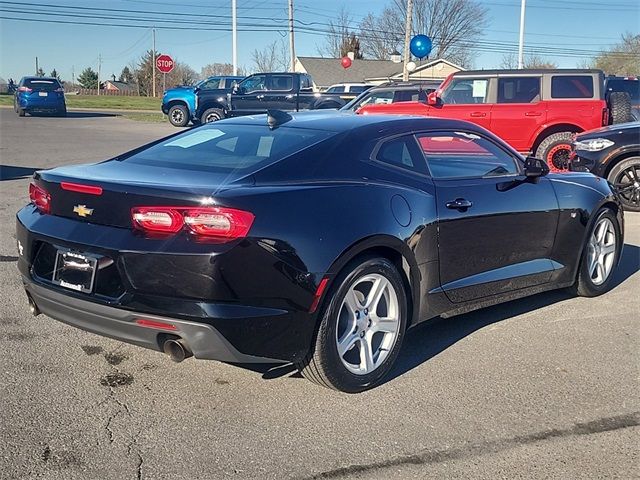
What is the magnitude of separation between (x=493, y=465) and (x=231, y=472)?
114cm

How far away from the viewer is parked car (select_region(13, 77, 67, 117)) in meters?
30.0

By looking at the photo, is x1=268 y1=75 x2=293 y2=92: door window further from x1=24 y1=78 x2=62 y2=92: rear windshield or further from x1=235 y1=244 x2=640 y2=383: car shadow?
x1=235 y1=244 x2=640 y2=383: car shadow

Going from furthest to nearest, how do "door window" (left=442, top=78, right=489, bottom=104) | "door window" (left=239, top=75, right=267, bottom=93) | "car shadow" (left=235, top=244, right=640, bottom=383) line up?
"door window" (left=239, top=75, right=267, bottom=93), "door window" (left=442, top=78, right=489, bottom=104), "car shadow" (left=235, top=244, right=640, bottom=383)

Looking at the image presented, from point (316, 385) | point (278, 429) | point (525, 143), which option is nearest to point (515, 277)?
point (316, 385)

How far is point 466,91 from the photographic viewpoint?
1288 cm

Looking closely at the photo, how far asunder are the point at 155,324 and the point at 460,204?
2059 mm

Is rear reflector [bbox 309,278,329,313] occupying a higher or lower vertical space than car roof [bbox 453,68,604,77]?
lower

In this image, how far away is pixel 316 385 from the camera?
12.3 feet

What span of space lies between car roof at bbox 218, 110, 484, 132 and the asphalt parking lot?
55.2 inches

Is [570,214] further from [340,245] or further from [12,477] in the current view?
[12,477]

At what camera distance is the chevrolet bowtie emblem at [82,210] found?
3362 millimetres

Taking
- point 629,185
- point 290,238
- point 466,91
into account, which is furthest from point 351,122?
point 466,91

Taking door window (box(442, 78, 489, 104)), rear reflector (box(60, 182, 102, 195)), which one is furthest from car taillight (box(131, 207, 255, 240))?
door window (box(442, 78, 489, 104))

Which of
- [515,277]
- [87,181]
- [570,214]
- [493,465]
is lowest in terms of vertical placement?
[493,465]
